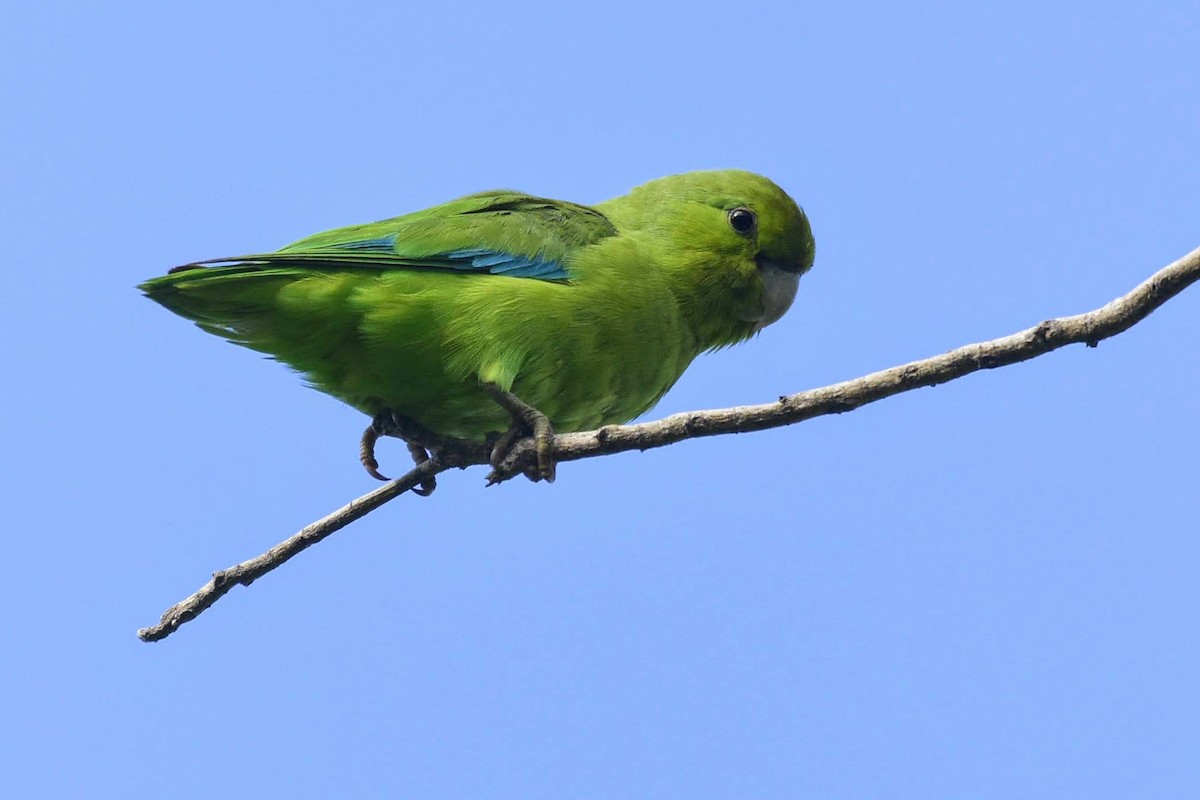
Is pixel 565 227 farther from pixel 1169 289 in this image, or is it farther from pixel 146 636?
pixel 1169 289

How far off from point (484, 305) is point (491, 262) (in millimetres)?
377

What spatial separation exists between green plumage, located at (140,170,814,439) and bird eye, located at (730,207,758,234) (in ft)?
0.21

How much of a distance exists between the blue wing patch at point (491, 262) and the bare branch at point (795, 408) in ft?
3.77

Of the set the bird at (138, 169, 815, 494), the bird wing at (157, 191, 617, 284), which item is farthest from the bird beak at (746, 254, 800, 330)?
the bird wing at (157, 191, 617, 284)

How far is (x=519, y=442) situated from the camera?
601 centimetres

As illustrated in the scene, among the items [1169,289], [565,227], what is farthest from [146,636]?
[1169,289]

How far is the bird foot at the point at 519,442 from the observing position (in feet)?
18.9

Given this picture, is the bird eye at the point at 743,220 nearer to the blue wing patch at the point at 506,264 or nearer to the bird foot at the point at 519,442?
the blue wing patch at the point at 506,264

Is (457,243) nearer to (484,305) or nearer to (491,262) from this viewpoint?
(491,262)

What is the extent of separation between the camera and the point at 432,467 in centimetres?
627

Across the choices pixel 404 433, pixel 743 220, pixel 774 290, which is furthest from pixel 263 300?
pixel 774 290

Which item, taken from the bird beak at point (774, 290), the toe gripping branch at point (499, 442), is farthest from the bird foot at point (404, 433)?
the bird beak at point (774, 290)

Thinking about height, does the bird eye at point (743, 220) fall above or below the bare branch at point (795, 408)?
above

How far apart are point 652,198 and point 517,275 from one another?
157 centimetres
